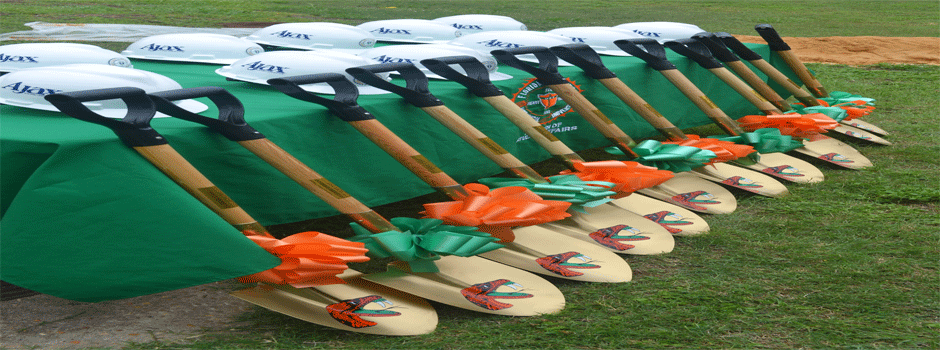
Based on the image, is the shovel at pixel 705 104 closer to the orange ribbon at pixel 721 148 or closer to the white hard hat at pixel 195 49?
the orange ribbon at pixel 721 148

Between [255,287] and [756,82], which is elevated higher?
[756,82]

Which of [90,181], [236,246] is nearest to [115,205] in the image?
[90,181]

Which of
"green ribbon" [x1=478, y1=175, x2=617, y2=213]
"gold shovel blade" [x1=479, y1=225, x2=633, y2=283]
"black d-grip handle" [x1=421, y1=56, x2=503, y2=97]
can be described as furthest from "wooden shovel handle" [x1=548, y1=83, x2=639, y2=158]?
"gold shovel blade" [x1=479, y1=225, x2=633, y2=283]

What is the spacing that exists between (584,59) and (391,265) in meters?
1.87

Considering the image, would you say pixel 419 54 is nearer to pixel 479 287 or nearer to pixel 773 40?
pixel 479 287

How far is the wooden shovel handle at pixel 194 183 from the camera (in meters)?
2.26

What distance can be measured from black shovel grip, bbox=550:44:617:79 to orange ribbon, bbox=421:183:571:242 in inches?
53.9

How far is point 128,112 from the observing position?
7.57ft

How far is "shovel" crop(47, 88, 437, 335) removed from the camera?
2.25 m

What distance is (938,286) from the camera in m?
2.74

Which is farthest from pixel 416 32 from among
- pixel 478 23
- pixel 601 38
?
pixel 601 38

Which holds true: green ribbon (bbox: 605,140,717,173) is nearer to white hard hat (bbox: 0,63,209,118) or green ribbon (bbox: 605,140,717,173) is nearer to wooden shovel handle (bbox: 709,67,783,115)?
wooden shovel handle (bbox: 709,67,783,115)

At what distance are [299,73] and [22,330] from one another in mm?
1337

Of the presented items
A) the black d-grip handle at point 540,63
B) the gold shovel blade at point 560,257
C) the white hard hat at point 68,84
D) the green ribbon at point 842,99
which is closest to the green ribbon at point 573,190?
the gold shovel blade at point 560,257
